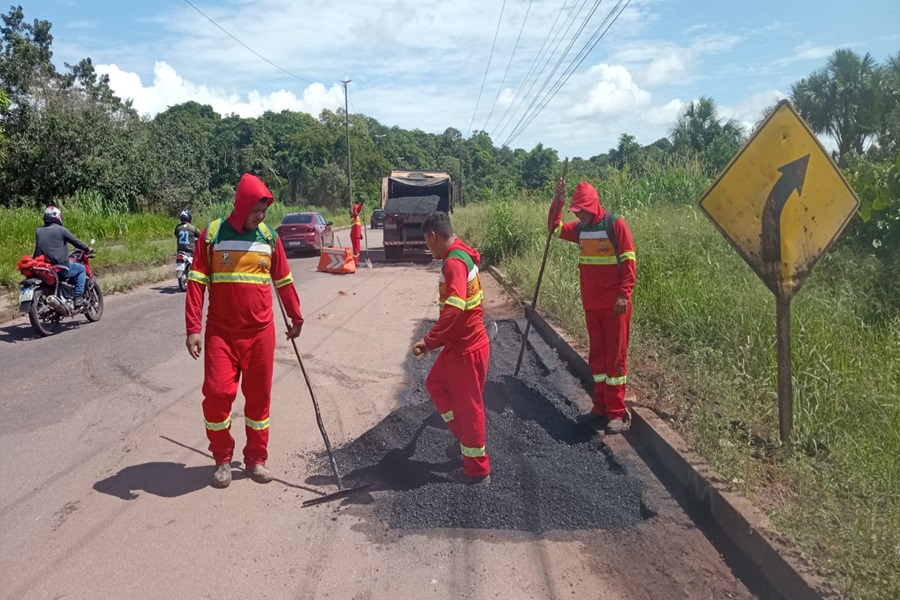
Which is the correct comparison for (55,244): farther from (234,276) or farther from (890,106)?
(890,106)

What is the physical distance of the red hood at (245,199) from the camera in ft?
15.7

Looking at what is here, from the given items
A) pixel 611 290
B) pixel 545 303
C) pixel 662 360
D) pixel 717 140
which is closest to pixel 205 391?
pixel 611 290

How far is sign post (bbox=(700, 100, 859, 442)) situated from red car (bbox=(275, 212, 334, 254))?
1905 cm

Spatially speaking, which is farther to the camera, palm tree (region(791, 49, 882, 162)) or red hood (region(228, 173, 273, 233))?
palm tree (region(791, 49, 882, 162))

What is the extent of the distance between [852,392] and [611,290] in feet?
6.21

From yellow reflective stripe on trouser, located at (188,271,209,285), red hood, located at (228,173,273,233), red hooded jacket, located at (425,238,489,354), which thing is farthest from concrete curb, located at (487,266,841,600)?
yellow reflective stripe on trouser, located at (188,271,209,285)

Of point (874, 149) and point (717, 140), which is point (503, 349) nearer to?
point (874, 149)

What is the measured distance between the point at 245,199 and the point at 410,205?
56.6ft

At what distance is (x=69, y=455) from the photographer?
5.38 meters

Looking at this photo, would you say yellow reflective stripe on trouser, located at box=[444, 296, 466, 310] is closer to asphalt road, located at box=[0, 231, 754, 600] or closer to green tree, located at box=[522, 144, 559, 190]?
asphalt road, located at box=[0, 231, 754, 600]

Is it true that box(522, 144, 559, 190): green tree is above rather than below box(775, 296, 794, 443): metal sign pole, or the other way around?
above

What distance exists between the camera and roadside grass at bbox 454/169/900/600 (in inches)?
148

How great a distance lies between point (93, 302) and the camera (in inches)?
435

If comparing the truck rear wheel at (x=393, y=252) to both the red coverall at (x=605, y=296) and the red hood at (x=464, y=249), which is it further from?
the red hood at (x=464, y=249)
